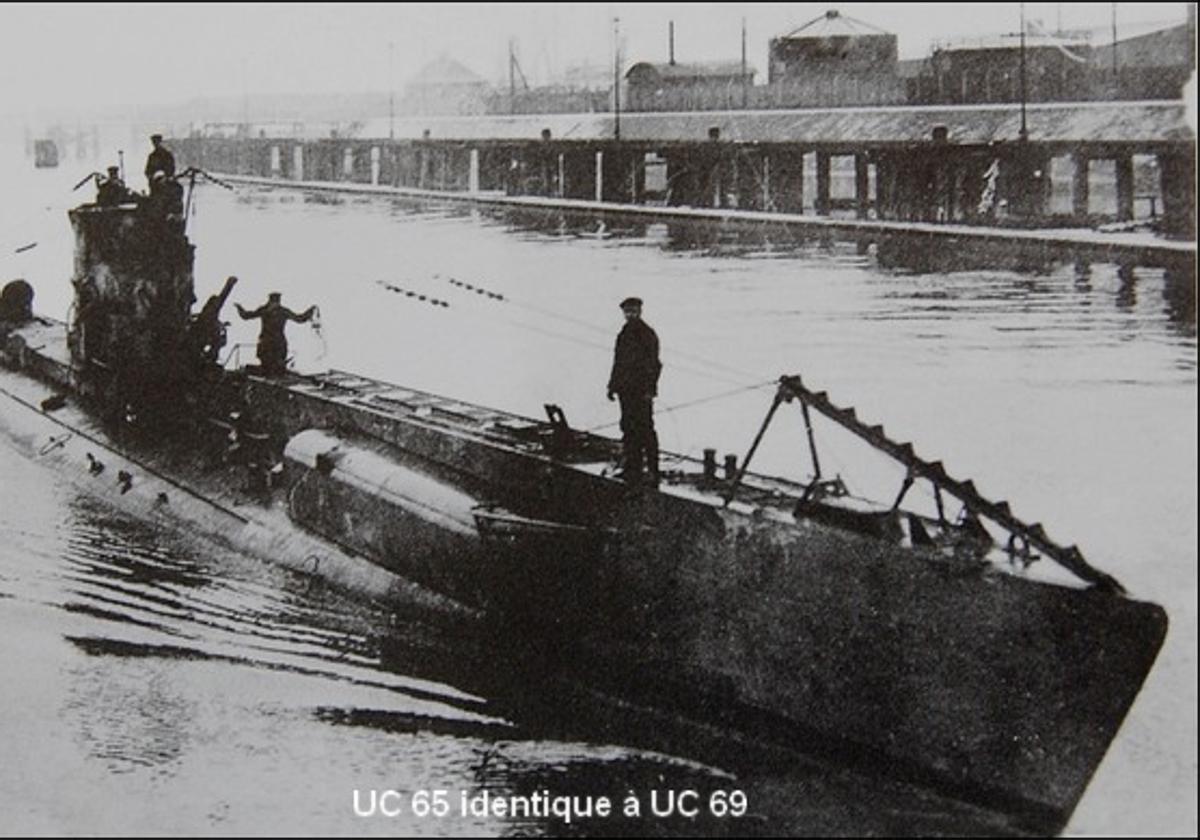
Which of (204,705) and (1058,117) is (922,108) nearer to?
(1058,117)

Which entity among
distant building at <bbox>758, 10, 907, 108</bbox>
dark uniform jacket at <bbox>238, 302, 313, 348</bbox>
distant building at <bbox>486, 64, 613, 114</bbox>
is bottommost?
dark uniform jacket at <bbox>238, 302, 313, 348</bbox>

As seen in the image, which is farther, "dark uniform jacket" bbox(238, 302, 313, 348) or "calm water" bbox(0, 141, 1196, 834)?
"dark uniform jacket" bbox(238, 302, 313, 348)

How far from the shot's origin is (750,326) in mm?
12375

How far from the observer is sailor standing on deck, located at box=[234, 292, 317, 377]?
48.6 ft

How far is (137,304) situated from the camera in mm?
15875

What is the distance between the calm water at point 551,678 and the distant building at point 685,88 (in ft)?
6.08

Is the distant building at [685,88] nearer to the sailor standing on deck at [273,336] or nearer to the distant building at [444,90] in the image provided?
the distant building at [444,90]

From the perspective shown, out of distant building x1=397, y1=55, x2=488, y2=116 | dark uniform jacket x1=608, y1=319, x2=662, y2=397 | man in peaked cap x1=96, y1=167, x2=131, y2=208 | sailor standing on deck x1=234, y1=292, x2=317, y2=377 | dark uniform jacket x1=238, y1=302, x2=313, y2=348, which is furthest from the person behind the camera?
man in peaked cap x1=96, y1=167, x2=131, y2=208

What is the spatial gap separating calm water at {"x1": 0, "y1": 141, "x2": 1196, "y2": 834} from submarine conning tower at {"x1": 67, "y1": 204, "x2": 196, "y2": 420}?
5.47 feet

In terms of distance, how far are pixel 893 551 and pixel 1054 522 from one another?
6.06ft

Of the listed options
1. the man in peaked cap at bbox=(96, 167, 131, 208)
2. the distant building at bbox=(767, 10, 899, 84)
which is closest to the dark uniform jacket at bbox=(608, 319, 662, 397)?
the distant building at bbox=(767, 10, 899, 84)

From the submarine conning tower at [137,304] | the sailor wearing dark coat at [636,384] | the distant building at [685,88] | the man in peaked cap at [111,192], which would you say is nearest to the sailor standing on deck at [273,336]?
the submarine conning tower at [137,304]

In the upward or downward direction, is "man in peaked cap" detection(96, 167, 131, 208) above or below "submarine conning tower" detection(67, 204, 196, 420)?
above

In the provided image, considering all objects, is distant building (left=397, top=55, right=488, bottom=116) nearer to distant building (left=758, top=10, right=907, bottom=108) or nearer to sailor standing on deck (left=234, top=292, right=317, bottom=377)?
sailor standing on deck (left=234, top=292, right=317, bottom=377)
